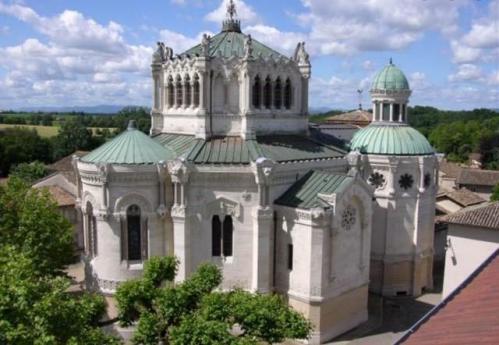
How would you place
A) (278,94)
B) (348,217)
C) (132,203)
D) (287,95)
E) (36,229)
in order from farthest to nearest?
(287,95) → (278,94) → (348,217) → (132,203) → (36,229)

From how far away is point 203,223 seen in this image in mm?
36406

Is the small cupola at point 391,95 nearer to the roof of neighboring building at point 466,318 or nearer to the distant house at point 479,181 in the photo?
the roof of neighboring building at point 466,318

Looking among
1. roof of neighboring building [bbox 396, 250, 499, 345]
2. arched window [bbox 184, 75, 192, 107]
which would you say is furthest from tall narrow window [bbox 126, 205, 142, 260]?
roof of neighboring building [bbox 396, 250, 499, 345]

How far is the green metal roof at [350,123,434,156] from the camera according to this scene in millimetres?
44719

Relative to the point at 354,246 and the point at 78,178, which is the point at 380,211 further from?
the point at 78,178

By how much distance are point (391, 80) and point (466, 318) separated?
36511 millimetres

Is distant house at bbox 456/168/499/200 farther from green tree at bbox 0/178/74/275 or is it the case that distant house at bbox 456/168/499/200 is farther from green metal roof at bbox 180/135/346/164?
green tree at bbox 0/178/74/275

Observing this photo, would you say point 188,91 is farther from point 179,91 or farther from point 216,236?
point 216,236

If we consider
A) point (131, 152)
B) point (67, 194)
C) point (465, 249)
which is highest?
point (131, 152)

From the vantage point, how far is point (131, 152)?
3644 cm

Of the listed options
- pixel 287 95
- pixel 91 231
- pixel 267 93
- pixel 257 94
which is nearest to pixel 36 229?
pixel 91 231

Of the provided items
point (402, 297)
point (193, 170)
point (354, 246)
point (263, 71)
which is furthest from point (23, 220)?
point (402, 297)

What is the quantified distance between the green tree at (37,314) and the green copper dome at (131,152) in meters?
15.0

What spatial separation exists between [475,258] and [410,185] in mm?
9163
